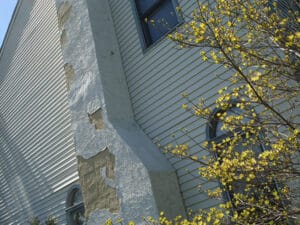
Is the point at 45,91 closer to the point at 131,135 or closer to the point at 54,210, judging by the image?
the point at 54,210

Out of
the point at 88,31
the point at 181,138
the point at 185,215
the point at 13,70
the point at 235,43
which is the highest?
the point at 13,70

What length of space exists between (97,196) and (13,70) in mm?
8866

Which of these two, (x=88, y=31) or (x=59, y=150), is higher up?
(x=88, y=31)

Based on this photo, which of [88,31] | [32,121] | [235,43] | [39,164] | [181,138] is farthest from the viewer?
[32,121]

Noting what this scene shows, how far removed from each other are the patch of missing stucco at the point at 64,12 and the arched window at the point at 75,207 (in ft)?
14.5

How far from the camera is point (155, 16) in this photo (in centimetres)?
873

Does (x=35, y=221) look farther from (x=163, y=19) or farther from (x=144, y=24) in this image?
(x=163, y=19)

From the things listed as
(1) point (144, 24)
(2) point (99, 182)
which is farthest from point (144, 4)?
(2) point (99, 182)

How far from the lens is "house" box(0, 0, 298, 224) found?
6.92 meters

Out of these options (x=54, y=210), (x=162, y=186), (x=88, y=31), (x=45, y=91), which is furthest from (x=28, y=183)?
(x=162, y=186)

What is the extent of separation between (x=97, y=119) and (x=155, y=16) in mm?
2808

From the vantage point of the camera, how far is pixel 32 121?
1257 centimetres

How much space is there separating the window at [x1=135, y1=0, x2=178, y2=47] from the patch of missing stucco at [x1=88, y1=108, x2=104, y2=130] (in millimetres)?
1962

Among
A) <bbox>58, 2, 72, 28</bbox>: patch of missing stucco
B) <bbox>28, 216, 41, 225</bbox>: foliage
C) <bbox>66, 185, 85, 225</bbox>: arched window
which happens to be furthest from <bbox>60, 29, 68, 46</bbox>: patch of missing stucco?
<bbox>28, 216, 41, 225</bbox>: foliage
